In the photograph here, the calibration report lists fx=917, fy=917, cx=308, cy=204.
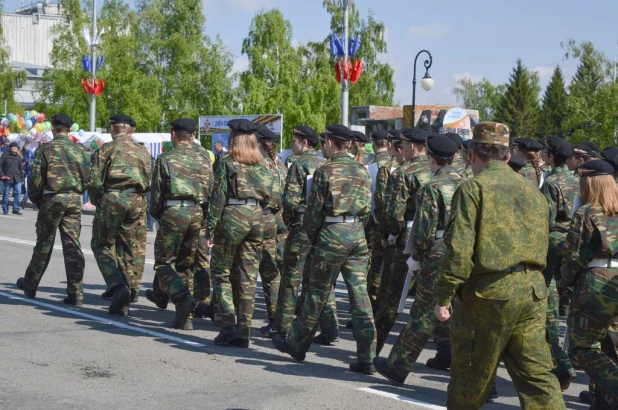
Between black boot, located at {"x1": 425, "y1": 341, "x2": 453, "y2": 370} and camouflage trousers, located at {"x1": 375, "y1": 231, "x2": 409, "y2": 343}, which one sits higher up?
camouflage trousers, located at {"x1": 375, "y1": 231, "x2": 409, "y2": 343}

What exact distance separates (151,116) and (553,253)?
55502 millimetres

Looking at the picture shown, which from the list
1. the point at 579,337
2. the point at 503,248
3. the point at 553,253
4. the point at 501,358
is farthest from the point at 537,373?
the point at 553,253

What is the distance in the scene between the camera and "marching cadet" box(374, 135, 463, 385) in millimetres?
6672

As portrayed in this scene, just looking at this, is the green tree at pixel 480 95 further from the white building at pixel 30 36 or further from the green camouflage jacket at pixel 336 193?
the green camouflage jacket at pixel 336 193

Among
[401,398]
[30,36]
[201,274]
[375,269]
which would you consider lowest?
[401,398]

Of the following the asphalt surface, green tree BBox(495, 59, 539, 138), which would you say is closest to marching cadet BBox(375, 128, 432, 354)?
the asphalt surface

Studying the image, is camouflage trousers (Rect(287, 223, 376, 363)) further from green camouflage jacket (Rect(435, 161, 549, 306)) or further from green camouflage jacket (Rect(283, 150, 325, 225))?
green camouflage jacket (Rect(435, 161, 549, 306))

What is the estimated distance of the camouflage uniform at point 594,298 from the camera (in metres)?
6.08

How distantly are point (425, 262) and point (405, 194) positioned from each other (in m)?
1.25

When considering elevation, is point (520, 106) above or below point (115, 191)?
above

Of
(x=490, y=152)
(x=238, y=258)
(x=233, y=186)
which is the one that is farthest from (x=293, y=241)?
(x=490, y=152)

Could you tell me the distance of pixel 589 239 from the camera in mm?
6180

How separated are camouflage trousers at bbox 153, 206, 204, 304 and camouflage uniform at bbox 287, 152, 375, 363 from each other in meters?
1.93

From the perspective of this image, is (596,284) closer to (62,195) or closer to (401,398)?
(401,398)
